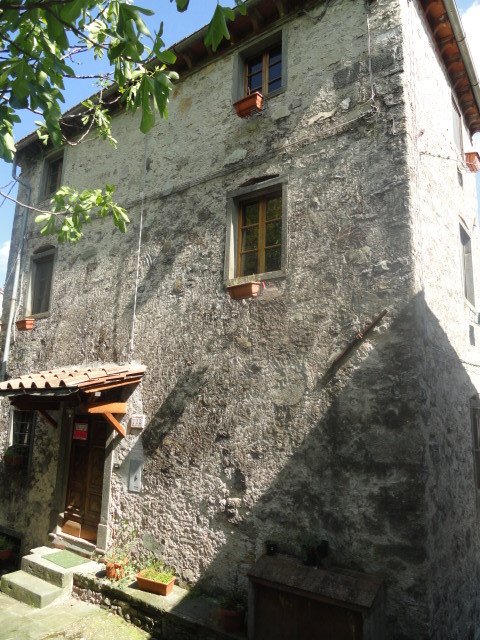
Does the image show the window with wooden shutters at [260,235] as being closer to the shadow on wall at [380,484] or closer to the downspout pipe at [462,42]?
the shadow on wall at [380,484]

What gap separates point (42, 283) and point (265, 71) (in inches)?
230

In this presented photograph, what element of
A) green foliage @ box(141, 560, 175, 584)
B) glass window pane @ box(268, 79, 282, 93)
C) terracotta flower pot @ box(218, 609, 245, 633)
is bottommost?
terracotta flower pot @ box(218, 609, 245, 633)

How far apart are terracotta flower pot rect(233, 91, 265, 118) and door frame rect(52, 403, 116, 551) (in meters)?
4.97

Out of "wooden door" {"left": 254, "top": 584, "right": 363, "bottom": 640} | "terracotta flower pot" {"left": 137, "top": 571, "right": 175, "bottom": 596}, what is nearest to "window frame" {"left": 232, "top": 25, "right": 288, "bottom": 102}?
"wooden door" {"left": 254, "top": 584, "right": 363, "bottom": 640}

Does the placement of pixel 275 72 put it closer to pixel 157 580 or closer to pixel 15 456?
pixel 157 580

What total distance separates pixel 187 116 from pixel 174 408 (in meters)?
4.57

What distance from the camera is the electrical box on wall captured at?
248 inches

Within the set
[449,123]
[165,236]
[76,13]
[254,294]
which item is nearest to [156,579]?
[254,294]

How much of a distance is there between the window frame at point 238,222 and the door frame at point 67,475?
3.07 meters

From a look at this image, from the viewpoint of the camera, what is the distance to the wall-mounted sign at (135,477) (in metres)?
6.15

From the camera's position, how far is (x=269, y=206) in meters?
5.91

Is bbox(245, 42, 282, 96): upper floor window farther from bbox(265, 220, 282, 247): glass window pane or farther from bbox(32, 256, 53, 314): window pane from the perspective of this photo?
bbox(32, 256, 53, 314): window pane

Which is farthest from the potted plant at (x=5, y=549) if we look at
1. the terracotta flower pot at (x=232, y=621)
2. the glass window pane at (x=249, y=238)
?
the glass window pane at (x=249, y=238)

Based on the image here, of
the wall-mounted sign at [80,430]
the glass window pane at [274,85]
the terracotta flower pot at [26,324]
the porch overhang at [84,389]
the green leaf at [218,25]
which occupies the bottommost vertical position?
the wall-mounted sign at [80,430]
